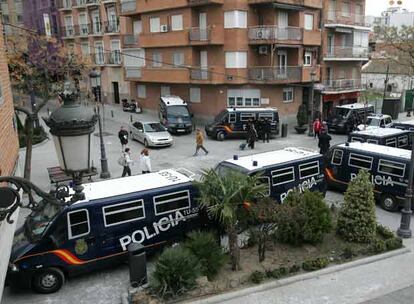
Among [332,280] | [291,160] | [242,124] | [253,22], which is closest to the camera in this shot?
[332,280]

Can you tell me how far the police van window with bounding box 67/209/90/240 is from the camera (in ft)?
29.9

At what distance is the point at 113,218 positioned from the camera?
9.56 m

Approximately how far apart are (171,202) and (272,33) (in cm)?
2075

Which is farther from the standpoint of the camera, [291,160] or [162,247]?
[291,160]

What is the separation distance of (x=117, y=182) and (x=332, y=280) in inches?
230

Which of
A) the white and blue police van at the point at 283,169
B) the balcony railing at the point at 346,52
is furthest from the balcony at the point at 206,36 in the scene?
the white and blue police van at the point at 283,169

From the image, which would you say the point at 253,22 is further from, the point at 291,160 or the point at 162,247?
the point at 162,247

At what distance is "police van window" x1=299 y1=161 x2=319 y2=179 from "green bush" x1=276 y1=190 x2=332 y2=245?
106 inches

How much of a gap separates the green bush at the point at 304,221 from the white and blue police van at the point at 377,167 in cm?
470

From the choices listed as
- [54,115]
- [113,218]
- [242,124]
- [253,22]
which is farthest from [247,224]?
[253,22]

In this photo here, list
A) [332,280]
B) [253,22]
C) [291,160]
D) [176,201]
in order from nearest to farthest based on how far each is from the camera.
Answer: [332,280]
[176,201]
[291,160]
[253,22]

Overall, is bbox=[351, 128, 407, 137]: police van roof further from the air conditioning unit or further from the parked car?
the air conditioning unit

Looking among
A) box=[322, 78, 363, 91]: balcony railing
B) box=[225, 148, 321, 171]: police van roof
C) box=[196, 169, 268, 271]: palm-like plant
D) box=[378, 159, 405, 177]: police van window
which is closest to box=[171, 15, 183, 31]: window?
box=[322, 78, 363, 91]: balcony railing

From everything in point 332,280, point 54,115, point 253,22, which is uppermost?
point 253,22
